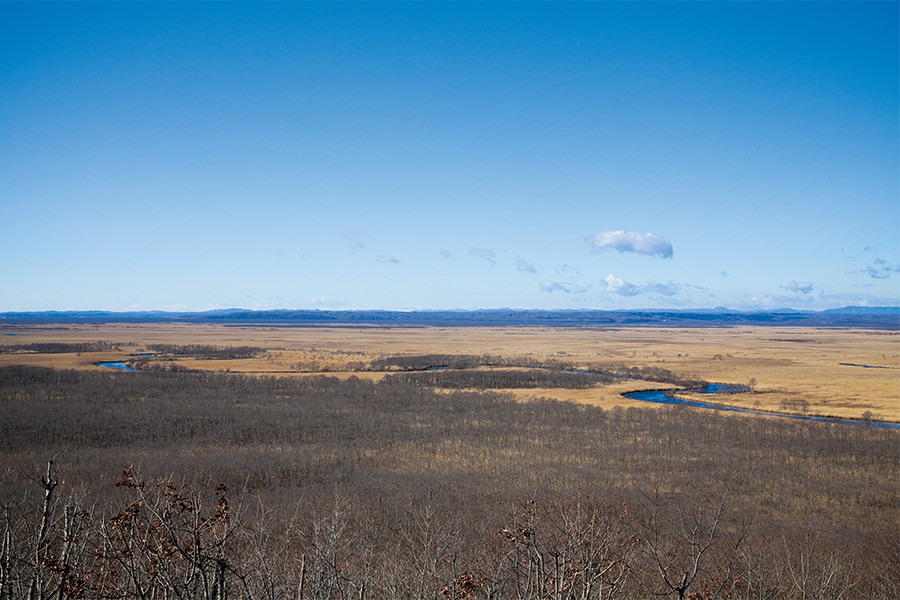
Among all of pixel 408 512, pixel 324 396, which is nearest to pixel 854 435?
pixel 408 512

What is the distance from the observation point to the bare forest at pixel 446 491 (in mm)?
11838

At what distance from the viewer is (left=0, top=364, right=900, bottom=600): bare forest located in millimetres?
11838

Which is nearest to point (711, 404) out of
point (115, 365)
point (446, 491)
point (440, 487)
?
point (440, 487)

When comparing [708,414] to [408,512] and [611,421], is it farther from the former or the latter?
[408,512]

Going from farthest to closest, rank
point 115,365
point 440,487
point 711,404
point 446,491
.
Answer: point 115,365
point 711,404
point 440,487
point 446,491

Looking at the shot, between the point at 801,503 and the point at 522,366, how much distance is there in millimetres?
62616

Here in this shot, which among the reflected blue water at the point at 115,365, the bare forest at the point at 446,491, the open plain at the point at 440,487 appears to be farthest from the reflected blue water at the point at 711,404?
the reflected blue water at the point at 115,365

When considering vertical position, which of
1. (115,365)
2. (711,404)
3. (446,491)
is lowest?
(711,404)

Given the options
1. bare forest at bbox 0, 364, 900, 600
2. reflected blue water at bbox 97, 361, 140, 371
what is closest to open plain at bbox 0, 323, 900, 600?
bare forest at bbox 0, 364, 900, 600

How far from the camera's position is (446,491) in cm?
2709

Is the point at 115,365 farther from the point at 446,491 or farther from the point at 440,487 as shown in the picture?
the point at 446,491

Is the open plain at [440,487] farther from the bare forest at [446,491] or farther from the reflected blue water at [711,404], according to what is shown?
the reflected blue water at [711,404]

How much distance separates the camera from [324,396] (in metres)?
58.0

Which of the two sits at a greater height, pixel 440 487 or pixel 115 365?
pixel 115 365
